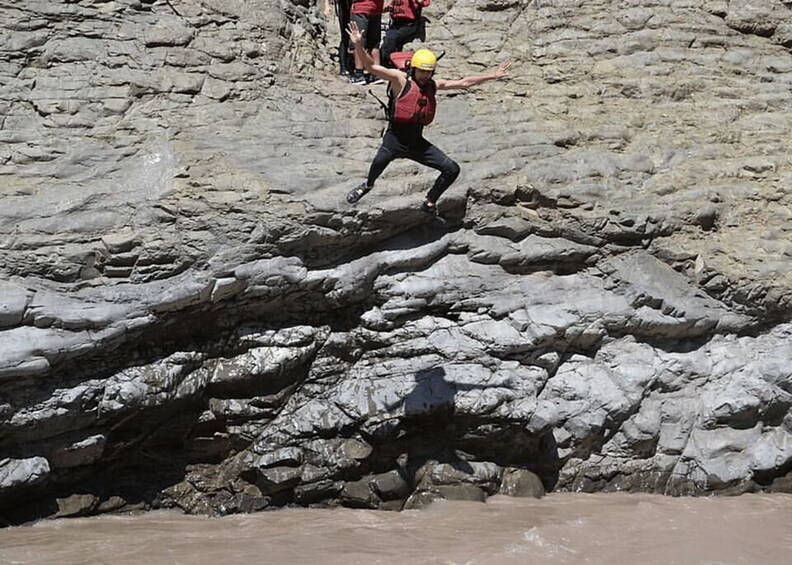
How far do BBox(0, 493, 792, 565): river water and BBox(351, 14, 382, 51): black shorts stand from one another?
178 inches

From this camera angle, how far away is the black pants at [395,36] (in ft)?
32.5

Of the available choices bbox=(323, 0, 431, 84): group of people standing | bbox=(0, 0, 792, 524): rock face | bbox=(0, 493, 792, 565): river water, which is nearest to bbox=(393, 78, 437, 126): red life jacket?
bbox=(0, 0, 792, 524): rock face

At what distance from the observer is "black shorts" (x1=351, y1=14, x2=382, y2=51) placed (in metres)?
9.41

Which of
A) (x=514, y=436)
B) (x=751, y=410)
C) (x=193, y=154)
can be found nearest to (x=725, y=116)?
(x=751, y=410)

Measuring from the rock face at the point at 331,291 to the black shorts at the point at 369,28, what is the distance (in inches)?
19.3

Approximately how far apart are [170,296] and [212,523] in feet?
6.26

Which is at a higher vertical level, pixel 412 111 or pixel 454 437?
pixel 412 111

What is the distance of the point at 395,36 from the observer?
9945mm

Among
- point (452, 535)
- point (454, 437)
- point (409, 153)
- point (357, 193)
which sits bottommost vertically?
point (452, 535)

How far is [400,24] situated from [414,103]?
3.00 meters

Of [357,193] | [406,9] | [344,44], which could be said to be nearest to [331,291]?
[357,193]

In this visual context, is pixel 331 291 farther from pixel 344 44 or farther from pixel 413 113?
pixel 344 44

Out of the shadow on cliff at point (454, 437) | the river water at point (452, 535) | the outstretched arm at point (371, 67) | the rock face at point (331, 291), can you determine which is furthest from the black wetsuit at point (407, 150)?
the river water at point (452, 535)

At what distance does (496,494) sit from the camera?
8664mm
